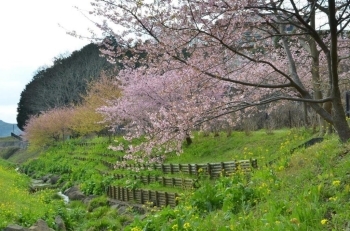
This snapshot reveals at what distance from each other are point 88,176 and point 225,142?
8.88m

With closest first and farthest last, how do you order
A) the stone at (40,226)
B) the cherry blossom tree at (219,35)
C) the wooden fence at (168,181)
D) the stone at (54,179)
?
the cherry blossom tree at (219,35)
the stone at (40,226)
the wooden fence at (168,181)
the stone at (54,179)

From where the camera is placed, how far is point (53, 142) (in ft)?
146

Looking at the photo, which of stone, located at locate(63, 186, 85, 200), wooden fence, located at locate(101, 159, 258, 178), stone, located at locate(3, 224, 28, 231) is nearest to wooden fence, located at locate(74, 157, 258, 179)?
wooden fence, located at locate(101, 159, 258, 178)

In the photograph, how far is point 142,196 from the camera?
15008mm

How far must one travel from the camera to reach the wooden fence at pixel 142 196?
12719mm

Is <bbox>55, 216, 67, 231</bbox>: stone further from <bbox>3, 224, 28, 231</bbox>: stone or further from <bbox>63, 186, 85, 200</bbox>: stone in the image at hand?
<bbox>63, 186, 85, 200</bbox>: stone

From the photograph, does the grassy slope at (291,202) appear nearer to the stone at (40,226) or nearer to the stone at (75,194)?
the stone at (40,226)

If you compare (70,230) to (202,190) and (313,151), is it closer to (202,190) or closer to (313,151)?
(202,190)

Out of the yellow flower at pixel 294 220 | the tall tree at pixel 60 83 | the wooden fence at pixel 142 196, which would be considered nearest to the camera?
the yellow flower at pixel 294 220

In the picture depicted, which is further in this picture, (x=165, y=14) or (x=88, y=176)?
(x=88, y=176)

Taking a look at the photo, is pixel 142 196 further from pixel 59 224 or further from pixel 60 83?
pixel 60 83

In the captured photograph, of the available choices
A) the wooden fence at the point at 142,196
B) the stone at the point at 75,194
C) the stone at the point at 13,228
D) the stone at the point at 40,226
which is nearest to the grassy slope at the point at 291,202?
the stone at the point at 13,228

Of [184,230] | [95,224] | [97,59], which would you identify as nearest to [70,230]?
[95,224]

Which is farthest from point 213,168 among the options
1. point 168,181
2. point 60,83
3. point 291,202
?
point 60,83
